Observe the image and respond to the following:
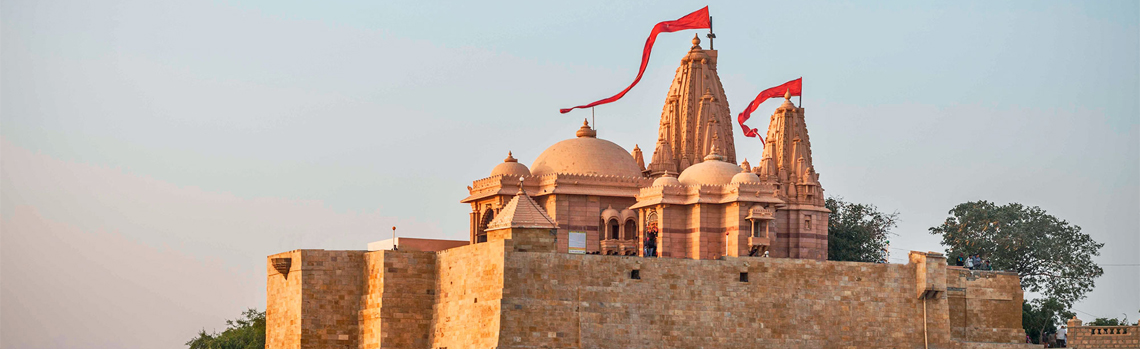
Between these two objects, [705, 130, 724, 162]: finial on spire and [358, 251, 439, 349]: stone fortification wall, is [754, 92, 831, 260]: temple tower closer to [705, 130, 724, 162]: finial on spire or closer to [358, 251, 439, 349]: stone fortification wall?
[705, 130, 724, 162]: finial on spire

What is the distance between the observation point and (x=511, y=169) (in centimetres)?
5450

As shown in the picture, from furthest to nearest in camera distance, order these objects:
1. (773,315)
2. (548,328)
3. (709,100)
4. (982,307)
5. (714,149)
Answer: (709,100)
(714,149)
(982,307)
(773,315)
(548,328)

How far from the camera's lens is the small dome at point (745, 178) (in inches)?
2018

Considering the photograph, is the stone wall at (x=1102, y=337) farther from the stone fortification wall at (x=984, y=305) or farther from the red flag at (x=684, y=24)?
the red flag at (x=684, y=24)

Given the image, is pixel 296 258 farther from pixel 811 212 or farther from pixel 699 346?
pixel 811 212

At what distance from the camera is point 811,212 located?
2223 inches

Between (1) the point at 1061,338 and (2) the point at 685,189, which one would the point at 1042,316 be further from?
(2) the point at 685,189

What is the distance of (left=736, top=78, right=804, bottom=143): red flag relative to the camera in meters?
59.3

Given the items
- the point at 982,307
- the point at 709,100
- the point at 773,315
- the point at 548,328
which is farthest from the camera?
the point at 709,100

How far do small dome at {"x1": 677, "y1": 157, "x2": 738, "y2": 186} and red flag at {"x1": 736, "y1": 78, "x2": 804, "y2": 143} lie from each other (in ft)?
23.9

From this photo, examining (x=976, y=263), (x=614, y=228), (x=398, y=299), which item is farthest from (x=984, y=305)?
(x=398, y=299)

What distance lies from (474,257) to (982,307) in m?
16.3

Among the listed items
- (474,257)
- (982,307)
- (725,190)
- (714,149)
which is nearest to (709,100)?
(714,149)

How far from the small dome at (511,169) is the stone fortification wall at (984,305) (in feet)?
47.2
